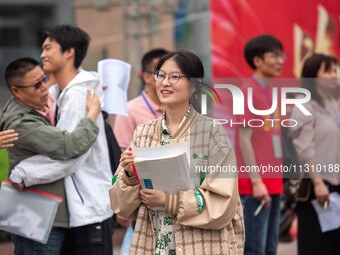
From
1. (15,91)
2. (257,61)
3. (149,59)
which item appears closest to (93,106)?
(15,91)

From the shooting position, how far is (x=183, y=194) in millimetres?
3127

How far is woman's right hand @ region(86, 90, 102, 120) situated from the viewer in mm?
4141

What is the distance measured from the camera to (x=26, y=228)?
13.1ft

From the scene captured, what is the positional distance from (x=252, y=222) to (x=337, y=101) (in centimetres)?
119

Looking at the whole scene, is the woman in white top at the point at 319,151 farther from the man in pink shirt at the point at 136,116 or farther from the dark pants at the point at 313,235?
the man in pink shirt at the point at 136,116

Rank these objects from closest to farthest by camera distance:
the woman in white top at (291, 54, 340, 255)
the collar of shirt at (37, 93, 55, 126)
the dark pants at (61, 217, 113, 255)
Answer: the dark pants at (61, 217, 113, 255), the collar of shirt at (37, 93, 55, 126), the woman in white top at (291, 54, 340, 255)

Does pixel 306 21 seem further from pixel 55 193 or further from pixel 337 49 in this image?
pixel 55 193

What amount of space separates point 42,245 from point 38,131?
0.74 metres

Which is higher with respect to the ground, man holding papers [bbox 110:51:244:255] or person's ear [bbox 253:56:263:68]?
person's ear [bbox 253:56:263:68]

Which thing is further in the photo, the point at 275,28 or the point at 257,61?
the point at 275,28

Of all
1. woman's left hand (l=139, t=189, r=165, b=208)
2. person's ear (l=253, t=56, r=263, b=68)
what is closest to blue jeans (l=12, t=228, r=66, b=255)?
woman's left hand (l=139, t=189, r=165, b=208)

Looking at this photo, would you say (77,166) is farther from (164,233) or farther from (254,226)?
(254,226)

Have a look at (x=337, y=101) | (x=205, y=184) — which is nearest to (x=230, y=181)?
(x=205, y=184)

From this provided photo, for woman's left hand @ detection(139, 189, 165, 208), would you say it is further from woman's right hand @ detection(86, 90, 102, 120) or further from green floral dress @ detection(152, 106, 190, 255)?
woman's right hand @ detection(86, 90, 102, 120)
